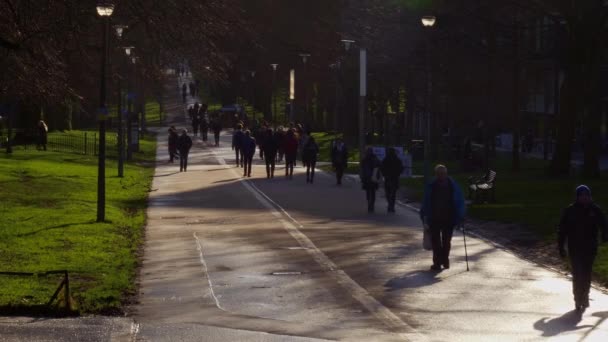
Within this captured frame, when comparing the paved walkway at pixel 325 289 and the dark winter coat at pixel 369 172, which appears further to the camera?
the dark winter coat at pixel 369 172

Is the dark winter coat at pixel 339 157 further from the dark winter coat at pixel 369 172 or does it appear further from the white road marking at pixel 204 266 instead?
the white road marking at pixel 204 266

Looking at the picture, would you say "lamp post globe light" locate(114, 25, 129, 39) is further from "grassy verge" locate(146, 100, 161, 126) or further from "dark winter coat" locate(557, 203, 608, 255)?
"grassy verge" locate(146, 100, 161, 126)

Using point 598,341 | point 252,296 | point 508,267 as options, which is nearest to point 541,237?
point 508,267

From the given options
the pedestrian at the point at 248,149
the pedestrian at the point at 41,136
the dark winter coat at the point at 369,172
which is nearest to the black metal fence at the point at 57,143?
the pedestrian at the point at 41,136

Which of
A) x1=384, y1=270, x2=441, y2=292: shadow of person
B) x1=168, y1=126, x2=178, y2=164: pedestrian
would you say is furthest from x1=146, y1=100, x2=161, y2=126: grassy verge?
x1=384, y1=270, x2=441, y2=292: shadow of person

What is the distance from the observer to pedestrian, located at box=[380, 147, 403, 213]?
30.4 meters

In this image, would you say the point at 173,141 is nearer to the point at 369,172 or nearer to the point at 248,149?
the point at 248,149

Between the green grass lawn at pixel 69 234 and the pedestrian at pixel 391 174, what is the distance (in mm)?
5581

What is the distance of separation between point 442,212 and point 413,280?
4.99 ft

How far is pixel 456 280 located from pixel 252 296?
10.4 ft

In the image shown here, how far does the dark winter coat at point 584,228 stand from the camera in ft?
51.2

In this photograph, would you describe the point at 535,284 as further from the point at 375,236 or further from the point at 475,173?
the point at 475,173

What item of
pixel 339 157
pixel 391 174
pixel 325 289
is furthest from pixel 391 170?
pixel 325 289

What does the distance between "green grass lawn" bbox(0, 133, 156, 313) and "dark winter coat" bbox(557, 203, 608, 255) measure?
5343 mm
